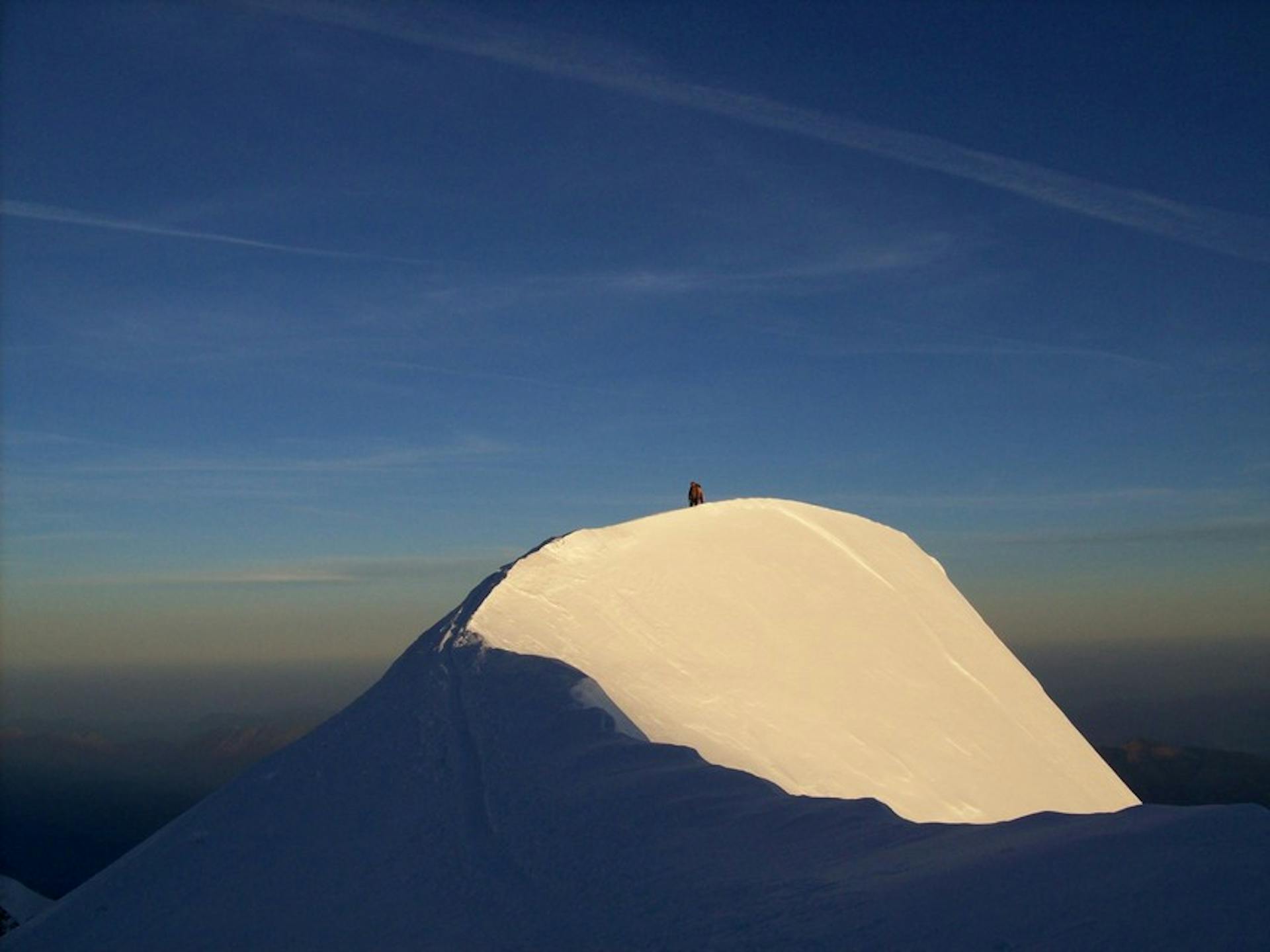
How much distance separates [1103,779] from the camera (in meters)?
24.1

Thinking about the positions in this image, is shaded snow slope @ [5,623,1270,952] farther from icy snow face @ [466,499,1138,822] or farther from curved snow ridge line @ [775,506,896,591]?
curved snow ridge line @ [775,506,896,591]

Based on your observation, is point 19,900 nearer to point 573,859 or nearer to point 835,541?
point 835,541

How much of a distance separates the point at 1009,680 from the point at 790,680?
901cm

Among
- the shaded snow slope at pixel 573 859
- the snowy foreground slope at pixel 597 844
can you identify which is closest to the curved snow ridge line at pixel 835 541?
the snowy foreground slope at pixel 597 844

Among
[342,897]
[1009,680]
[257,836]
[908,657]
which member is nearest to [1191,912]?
[342,897]

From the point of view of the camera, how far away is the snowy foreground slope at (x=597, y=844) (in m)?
7.15

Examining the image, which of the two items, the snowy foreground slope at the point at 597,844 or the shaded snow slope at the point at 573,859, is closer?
the shaded snow slope at the point at 573,859

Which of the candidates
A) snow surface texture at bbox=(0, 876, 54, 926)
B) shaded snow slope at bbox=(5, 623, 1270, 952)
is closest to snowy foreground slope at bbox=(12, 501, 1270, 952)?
shaded snow slope at bbox=(5, 623, 1270, 952)

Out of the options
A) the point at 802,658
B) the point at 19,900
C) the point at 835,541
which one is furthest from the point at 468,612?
the point at 19,900

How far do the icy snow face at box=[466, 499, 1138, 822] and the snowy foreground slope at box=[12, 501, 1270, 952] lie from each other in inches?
4.4

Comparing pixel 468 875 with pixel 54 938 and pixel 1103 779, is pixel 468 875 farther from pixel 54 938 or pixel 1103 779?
pixel 1103 779

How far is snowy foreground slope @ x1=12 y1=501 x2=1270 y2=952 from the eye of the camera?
7.15m

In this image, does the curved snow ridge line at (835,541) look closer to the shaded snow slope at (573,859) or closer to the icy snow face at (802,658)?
the icy snow face at (802,658)

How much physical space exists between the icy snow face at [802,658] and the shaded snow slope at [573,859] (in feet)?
6.36
